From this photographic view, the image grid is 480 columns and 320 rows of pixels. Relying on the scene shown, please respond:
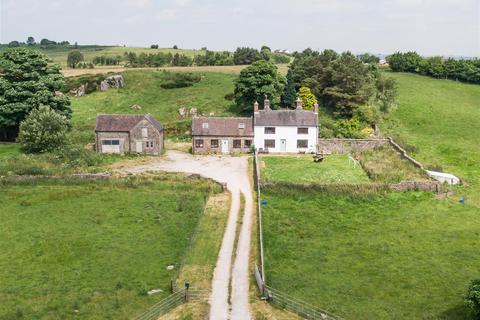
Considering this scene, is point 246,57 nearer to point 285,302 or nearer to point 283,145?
point 283,145

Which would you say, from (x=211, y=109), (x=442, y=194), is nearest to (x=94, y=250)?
(x=442, y=194)

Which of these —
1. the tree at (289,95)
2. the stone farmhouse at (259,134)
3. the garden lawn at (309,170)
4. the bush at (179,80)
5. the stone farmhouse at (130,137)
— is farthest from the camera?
the bush at (179,80)

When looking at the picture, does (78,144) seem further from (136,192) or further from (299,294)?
(299,294)

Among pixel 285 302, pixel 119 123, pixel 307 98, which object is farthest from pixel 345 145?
pixel 285 302

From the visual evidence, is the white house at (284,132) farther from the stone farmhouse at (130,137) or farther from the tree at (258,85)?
the stone farmhouse at (130,137)

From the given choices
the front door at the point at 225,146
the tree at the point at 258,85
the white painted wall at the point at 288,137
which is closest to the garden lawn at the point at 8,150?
the front door at the point at 225,146

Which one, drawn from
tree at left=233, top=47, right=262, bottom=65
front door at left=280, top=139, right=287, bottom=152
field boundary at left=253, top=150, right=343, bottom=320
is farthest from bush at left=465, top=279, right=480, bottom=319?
tree at left=233, top=47, right=262, bottom=65
